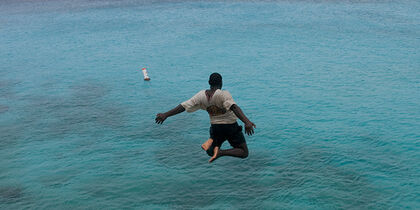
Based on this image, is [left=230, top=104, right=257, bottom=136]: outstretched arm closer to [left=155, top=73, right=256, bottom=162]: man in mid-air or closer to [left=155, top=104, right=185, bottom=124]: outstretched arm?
[left=155, top=73, right=256, bottom=162]: man in mid-air

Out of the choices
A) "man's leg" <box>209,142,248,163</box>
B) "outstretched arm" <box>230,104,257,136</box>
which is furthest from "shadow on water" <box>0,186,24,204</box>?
"outstretched arm" <box>230,104,257,136</box>

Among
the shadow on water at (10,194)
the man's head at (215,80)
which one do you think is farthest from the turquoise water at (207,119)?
the man's head at (215,80)

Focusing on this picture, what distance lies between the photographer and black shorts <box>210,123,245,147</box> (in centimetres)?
747

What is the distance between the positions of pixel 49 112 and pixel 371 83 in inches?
441

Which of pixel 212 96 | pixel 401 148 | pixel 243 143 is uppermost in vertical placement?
pixel 212 96

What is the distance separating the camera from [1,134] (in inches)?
451

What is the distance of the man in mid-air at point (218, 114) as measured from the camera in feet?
23.2

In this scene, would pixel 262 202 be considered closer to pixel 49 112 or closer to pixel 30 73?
pixel 49 112

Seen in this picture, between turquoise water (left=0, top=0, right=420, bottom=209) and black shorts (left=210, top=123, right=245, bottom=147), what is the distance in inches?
42.0

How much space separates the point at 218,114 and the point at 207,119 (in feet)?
15.5

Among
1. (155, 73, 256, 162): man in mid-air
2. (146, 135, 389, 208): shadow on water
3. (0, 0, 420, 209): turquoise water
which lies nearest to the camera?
(155, 73, 256, 162): man in mid-air

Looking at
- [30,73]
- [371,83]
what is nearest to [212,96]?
[371,83]

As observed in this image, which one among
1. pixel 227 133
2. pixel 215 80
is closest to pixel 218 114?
pixel 227 133

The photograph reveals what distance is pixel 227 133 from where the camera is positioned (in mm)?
7504
